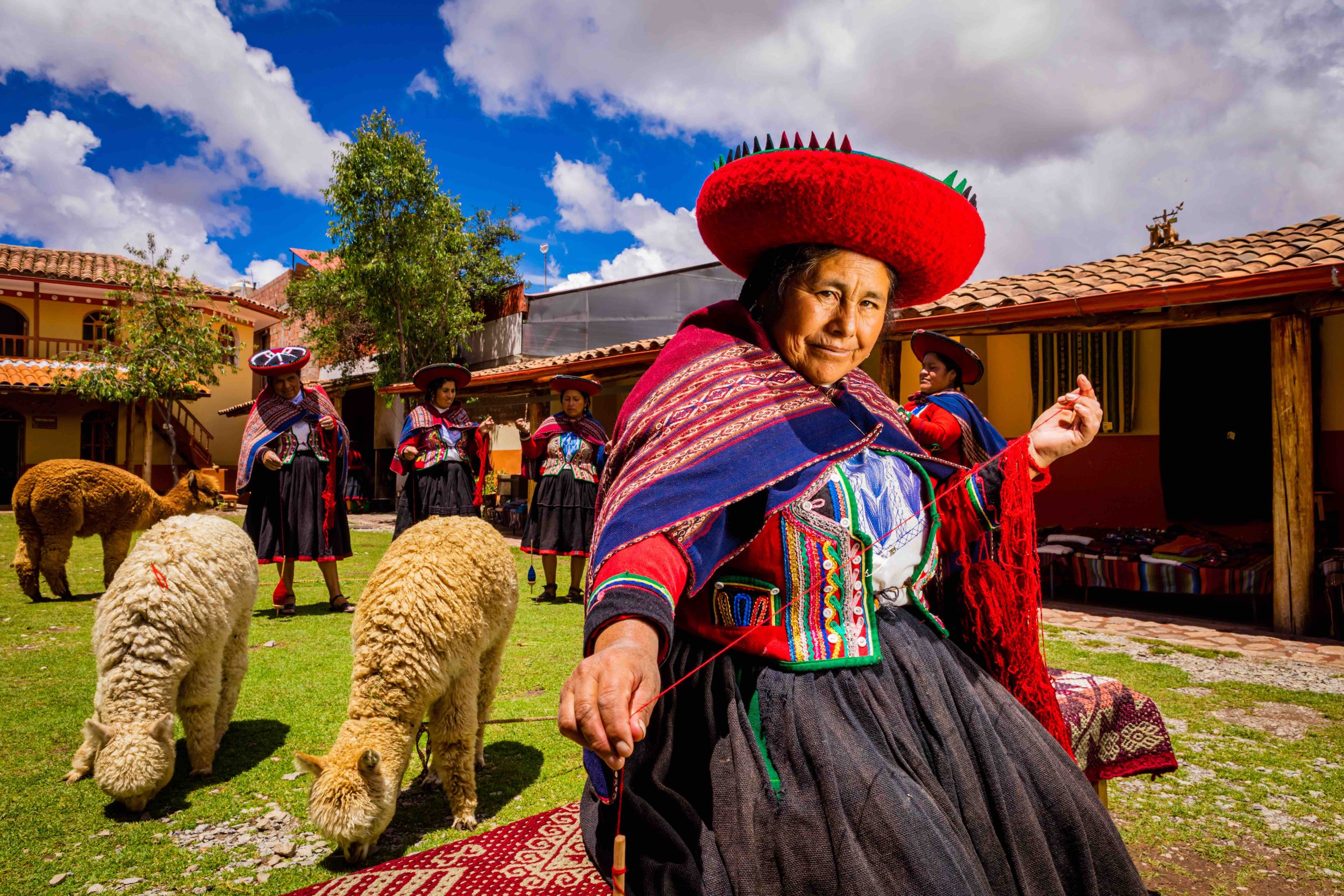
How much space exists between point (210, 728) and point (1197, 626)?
26.3 feet

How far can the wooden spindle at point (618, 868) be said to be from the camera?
1161 millimetres

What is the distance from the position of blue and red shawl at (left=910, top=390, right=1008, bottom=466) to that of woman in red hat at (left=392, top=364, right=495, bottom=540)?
14.7 ft

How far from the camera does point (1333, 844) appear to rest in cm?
301

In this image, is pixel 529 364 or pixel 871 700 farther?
pixel 529 364

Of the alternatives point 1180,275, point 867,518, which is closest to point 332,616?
point 867,518

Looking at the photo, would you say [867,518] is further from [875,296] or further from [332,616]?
[332,616]

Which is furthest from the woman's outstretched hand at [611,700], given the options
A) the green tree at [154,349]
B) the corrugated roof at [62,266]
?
the corrugated roof at [62,266]

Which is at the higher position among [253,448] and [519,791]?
[253,448]

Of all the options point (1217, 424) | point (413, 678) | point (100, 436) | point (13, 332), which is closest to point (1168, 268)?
point (1217, 424)

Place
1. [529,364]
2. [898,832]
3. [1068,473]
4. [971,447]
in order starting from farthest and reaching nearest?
1. [529,364]
2. [1068,473]
3. [971,447]
4. [898,832]

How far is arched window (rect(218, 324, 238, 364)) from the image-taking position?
892 inches

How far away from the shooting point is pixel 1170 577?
7.88 meters

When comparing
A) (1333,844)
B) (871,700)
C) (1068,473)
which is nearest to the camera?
(871,700)

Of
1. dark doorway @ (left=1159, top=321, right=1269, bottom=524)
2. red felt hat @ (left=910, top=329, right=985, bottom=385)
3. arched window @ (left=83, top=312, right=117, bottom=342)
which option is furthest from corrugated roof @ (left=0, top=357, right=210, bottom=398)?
dark doorway @ (left=1159, top=321, right=1269, bottom=524)
